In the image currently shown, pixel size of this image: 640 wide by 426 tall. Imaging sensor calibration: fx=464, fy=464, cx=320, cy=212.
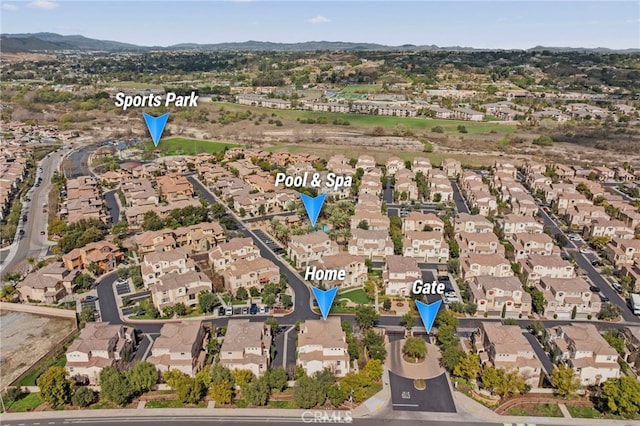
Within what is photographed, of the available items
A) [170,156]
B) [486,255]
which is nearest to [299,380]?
[486,255]

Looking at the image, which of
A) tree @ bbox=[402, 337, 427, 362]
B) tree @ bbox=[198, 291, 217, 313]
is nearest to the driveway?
tree @ bbox=[402, 337, 427, 362]

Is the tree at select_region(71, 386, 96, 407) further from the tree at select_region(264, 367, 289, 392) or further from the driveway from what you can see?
the driveway

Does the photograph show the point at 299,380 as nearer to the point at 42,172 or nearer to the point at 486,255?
the point at 486,255

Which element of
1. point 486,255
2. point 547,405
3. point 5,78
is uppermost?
point 5,78

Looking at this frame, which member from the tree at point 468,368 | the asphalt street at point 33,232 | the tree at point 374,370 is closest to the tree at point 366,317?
the tree at point 374,370

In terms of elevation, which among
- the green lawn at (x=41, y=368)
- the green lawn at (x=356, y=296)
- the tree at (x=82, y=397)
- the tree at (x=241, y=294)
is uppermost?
the tree at (x=241, y=294)

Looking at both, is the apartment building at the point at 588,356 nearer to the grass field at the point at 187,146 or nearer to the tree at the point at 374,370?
the tree at the point at 374,370

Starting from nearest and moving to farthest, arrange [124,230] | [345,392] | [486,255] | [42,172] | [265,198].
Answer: [345,392] → [486,255] → [124,230] → [265,198] → [42,172]
